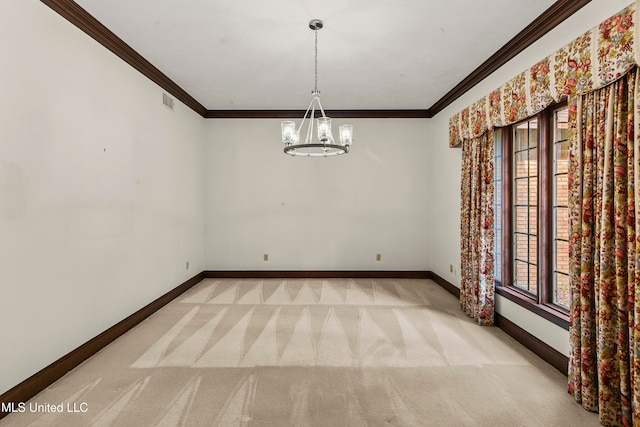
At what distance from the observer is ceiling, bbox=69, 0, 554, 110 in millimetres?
2736

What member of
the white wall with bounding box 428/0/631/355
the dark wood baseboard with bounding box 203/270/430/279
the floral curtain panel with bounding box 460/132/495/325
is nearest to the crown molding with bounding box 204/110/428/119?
the white wall with bounding box 428/0/631/355

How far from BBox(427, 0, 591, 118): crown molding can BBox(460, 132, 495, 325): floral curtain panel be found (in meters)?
0.73

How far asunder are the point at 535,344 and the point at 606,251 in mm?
1307

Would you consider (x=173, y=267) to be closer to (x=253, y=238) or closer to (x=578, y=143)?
(x=253, y=238)

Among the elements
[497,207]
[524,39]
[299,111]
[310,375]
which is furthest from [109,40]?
[497,207]

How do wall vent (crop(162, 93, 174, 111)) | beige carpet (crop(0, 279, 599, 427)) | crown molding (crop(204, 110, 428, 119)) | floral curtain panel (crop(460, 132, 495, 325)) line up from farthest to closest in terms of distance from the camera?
crown molding (crop(204, 110, 428, 119)) → wall vent (crop(162, 93, 174, 111)) → floral curtain panel (crop(460, 132, 495, 325)) → beige carpet (crop(0, 279, 599, 427))

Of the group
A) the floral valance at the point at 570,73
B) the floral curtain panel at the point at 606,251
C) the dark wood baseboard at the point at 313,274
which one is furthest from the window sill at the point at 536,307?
the dark wood baseboard at the point at 313,274

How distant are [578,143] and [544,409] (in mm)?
1849

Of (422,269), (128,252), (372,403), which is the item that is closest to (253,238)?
(128,252)

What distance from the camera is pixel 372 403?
7.65 ft

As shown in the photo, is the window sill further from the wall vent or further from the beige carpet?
the wall vent

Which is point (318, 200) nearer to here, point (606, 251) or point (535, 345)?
point (535, 345)

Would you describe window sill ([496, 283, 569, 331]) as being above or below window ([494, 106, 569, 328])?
below

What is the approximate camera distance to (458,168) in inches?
186
